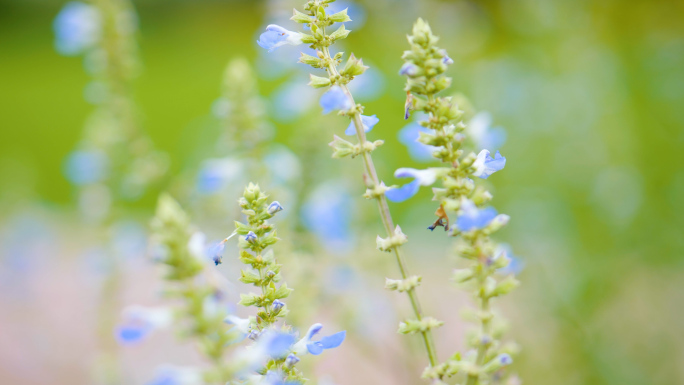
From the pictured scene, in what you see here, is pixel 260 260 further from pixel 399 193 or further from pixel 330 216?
pixel 330 216

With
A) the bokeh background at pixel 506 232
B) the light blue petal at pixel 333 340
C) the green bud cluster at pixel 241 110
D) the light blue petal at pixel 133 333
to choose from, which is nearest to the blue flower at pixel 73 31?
the bokeh background at pixel 506 232

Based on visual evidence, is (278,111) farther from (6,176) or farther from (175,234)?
(6,176)

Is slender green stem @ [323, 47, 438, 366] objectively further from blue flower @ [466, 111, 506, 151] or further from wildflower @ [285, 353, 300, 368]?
blue flower @ [466, 111, 506, 151]

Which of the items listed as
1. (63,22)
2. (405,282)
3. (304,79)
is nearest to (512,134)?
(304,79)

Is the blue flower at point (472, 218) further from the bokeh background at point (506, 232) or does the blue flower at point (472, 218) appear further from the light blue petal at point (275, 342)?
the bokeh background at point (506, 232)

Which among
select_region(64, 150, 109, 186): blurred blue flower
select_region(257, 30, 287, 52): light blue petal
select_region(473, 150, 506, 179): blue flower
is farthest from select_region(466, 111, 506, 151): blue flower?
select_region(64, 150, 109, 186): blurred blue flower

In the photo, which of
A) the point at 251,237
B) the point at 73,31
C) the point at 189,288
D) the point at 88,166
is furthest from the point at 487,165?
the point at 88,166
